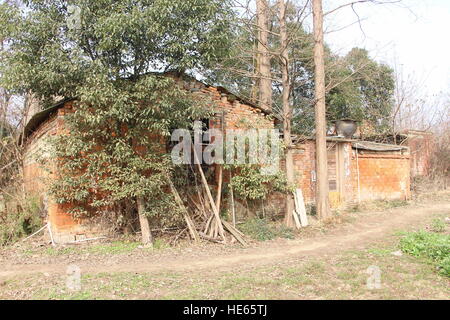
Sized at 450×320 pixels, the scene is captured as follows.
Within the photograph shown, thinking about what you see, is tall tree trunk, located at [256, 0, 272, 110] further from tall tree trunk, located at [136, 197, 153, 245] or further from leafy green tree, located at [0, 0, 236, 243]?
tall tree trunk, located at [136, 197, 153, 245]

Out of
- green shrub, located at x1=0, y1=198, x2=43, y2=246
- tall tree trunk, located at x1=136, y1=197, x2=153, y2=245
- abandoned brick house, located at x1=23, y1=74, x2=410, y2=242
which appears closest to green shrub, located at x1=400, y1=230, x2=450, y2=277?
abandoned brick house, located at x1=23, y1=74, x2=410, y2=242

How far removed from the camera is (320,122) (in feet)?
32.9

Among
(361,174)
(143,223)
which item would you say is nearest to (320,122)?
(361,174)

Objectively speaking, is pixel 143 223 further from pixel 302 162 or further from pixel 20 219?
pixel 302 162

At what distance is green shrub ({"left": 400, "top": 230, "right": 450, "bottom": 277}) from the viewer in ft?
16.6

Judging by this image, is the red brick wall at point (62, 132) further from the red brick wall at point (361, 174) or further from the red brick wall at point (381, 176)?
the red brick wall at point (381, 176)

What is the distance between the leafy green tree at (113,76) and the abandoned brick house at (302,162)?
464 mm

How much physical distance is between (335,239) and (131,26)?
638cm

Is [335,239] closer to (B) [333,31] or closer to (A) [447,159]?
(B) [333,31]

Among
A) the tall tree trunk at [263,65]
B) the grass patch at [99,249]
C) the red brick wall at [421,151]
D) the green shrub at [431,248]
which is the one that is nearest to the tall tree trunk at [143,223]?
the grass patch at [99,249]

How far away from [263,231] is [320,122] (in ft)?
12.4

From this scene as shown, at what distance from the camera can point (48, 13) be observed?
659 centimetres

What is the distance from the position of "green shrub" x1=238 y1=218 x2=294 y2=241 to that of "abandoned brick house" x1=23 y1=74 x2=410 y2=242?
2.36m

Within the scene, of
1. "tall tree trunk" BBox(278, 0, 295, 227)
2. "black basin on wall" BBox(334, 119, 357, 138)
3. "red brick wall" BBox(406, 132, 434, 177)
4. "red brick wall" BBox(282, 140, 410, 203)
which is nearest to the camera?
"tall tree trunk" BBox(278, 0, 295, 227)
